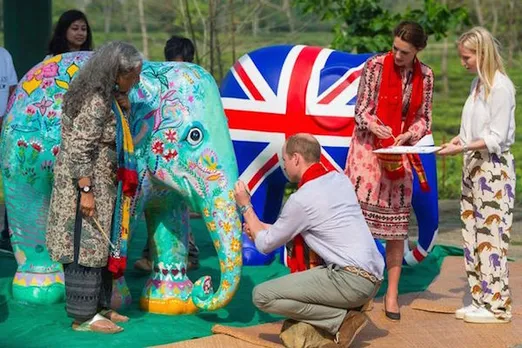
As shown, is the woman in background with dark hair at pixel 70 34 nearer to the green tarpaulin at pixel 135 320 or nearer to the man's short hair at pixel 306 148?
the green tarpaulin at pixel 135 320

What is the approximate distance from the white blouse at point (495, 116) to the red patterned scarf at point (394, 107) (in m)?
0.29

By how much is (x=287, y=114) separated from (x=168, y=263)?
1336mm

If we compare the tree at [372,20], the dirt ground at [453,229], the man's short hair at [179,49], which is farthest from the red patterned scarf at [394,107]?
the tree at [372,20]

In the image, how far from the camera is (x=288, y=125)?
679 centimetres

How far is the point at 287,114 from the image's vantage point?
6785mm

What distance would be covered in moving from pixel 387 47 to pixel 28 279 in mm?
5137

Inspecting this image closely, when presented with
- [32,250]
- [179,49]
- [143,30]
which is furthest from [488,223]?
[143,30]

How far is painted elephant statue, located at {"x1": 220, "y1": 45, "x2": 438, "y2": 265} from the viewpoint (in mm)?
6652

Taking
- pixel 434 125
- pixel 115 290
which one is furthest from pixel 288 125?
pixel 434 125

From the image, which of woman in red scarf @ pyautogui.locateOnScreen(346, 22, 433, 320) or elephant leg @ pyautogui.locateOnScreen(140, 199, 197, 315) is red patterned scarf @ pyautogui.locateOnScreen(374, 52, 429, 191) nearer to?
woman in red scarf @ pyautogui.locateOnScreen(346, 22, 433, 320)

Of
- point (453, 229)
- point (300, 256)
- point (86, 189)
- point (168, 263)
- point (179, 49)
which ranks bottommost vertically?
point (453, 229)

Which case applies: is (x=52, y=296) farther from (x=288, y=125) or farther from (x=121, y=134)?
(x=288, y=125)

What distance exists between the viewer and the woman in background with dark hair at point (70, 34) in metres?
6.51

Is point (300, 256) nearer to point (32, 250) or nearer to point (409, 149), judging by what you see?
point (409, 149)
